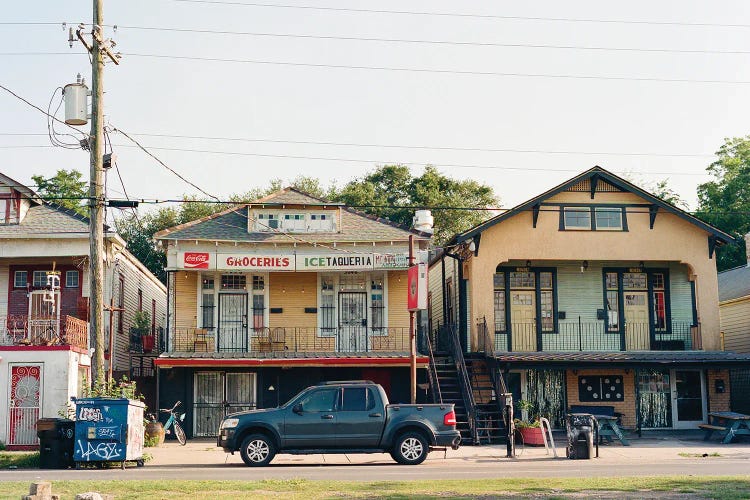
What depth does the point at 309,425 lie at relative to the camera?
69.9ft

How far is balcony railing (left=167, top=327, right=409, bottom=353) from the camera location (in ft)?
105

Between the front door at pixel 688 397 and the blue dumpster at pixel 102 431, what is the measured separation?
19246 mm

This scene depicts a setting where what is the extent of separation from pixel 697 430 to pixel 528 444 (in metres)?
8.25

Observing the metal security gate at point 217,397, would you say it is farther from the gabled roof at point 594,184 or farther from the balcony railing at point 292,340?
the gabled roof at point 594,184

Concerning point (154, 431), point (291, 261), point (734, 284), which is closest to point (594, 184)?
point (734, 284)

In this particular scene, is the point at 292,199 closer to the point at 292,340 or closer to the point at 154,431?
the point at 292,340

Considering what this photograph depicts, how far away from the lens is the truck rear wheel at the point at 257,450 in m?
21.2

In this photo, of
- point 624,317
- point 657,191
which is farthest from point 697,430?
point 657,191

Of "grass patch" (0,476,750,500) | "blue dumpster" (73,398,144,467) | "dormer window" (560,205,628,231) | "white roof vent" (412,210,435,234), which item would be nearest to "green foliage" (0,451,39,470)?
"blue dumpster" (73,398,144,467)

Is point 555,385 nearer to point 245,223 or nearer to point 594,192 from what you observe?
point 594,192

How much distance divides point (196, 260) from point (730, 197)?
3294 cm

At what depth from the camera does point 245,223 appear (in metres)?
32.9

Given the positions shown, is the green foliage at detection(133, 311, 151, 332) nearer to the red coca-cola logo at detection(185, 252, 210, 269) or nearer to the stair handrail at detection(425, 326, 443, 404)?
the red coca-cola logo at detection(185, 252, 210, 269)

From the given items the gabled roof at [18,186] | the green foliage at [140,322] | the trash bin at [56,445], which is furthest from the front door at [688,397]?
the gabled roof at [18,186]
